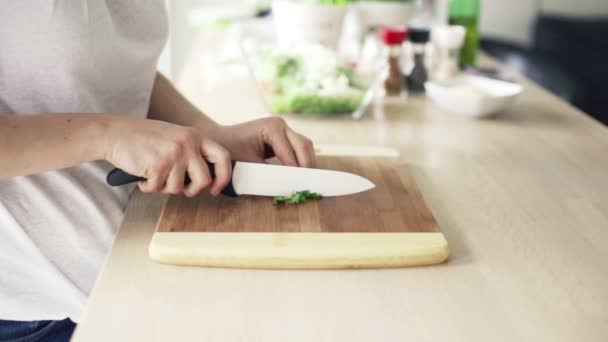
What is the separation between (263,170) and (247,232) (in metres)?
0.10

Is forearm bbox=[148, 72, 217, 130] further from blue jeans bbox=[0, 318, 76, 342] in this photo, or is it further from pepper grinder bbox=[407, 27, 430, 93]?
pepper grinder bbox=[407, 27, 430, 93]

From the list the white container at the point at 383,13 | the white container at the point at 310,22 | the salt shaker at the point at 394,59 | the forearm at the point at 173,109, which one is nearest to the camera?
the forearm at the point at 173,109

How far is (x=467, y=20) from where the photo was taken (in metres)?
1.79

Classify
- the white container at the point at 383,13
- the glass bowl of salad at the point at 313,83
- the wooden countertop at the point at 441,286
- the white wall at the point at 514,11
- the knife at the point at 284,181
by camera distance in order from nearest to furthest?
the wooden countertop at the point at 441,286 → the knife at the point at 284,181 → the glass bowl of salad at the point at 313,83 → the white container at the point at 383,13 → the white wall at the point at 514,11

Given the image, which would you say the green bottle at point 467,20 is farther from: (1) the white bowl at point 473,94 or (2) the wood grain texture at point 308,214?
(2) the wood grain texture at point 308,214

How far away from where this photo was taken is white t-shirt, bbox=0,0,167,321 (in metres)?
0.76

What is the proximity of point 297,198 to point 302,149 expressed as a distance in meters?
0.10

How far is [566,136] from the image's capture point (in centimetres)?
125

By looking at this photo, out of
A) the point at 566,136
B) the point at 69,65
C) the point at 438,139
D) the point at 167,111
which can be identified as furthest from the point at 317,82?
the point at 69,65

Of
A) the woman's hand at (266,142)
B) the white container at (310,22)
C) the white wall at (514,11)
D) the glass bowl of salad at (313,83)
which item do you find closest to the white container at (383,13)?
the white container at (310,22)

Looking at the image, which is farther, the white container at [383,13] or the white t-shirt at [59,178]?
the white container at [383,13]

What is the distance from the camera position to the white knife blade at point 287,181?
803 millimetres

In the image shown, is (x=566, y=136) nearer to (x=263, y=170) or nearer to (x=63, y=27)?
(x=263, y=170)

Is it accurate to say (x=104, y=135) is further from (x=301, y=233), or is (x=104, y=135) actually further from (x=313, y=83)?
(x=313, y=83)
